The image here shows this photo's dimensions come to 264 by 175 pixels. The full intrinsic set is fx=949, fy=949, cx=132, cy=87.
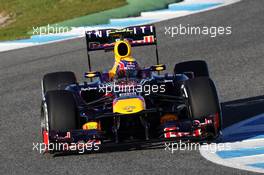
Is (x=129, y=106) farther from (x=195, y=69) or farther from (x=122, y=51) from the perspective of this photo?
(x=195, y=69)

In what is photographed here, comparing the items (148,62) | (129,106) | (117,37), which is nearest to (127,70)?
(117,37)

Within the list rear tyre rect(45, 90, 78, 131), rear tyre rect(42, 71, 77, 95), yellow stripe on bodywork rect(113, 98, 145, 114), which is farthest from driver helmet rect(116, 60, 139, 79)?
rear tyre rect(45, 90, 78, 131)

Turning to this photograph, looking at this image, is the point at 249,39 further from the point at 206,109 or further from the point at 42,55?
the point at 206,109

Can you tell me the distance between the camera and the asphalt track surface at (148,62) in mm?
9414

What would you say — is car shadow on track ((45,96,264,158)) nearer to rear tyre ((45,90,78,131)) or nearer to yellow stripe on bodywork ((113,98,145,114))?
yellow stripe on bodywork ((113,98,145,114))

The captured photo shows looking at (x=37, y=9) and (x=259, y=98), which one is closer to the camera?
(x=259, y=98)

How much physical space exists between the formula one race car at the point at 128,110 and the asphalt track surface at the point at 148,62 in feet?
0.77

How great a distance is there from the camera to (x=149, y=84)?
1088cm

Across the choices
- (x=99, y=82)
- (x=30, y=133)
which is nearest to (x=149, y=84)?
(x=99, y=82)

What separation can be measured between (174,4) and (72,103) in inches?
486

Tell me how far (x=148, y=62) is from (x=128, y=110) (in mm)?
6894

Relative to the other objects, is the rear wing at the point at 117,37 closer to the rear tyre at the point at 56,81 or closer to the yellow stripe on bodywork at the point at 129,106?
the rear tyre at the point at 56,81

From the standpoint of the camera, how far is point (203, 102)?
10094mm

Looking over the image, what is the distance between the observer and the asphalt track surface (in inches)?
371
